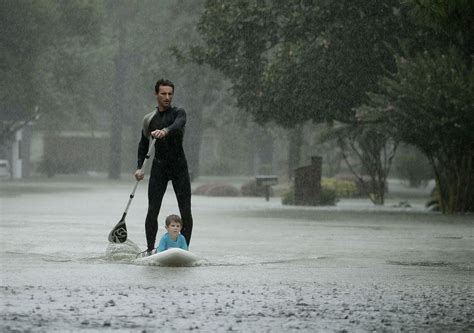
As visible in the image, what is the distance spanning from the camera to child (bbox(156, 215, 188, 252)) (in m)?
15.8

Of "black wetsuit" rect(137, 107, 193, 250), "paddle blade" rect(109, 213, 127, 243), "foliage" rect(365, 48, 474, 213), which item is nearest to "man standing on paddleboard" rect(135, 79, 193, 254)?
"black wetsuit" rect(137, 107, 193, 250)

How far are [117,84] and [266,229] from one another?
66.3 metres

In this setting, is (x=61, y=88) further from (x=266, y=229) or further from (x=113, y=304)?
Result: (x=113, y=304)

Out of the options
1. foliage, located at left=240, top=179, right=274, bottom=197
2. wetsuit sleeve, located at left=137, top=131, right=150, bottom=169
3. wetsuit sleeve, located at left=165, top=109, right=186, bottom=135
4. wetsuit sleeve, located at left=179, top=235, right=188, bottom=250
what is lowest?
wetsuit sleeve, located at left=179, top=235, right=188, bottom=250

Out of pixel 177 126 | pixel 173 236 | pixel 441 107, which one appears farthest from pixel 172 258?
pixel 441 107

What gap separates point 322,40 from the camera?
115 feet

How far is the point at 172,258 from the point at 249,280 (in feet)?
5.90

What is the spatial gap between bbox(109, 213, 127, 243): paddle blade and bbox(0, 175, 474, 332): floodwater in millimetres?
175

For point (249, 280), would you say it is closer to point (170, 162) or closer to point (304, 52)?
point (170, 162)

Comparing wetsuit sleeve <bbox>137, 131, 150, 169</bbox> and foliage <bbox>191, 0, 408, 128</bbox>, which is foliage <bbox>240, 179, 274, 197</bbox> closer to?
foliage <bbox>191, 0, 408, 128</bbox>

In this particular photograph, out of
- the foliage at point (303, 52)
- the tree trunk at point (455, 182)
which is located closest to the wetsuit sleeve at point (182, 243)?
the tree trunk at point (455, 182)

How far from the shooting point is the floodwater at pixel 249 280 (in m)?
10.6

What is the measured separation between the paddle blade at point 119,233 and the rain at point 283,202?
0.22 metres

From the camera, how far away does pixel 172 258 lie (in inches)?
622
